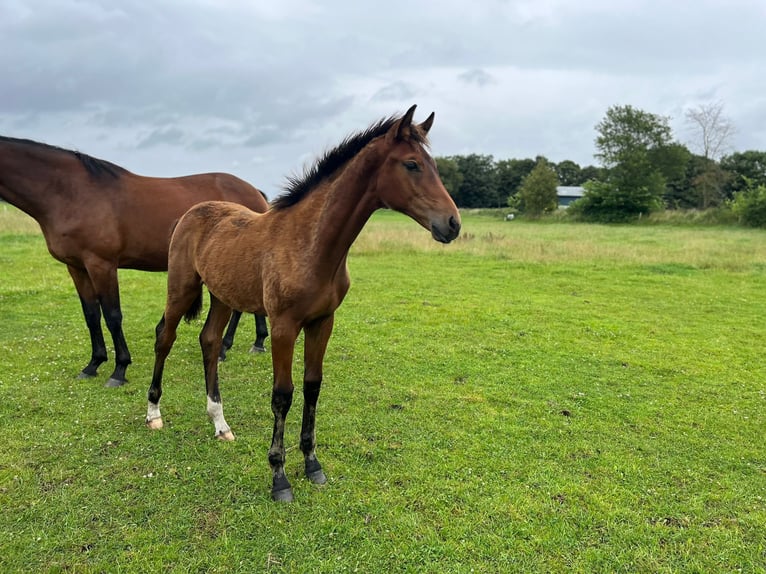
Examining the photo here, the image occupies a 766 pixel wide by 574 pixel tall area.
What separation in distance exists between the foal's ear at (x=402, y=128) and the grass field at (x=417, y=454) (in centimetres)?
241

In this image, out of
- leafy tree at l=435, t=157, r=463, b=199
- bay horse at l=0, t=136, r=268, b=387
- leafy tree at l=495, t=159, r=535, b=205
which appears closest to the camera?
bay horse at l=0, t=136, r=268, b=387

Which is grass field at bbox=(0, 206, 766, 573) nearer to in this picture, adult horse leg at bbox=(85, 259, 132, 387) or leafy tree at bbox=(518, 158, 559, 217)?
adult horse leg at bbox=(85, 259, 132, 387)

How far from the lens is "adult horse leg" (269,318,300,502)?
3168 millimetres

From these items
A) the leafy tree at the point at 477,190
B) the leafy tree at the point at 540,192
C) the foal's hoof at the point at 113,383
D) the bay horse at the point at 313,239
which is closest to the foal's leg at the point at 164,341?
the bay horse at the point at 313,239

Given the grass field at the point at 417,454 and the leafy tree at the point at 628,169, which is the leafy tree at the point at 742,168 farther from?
the grass field at the point at 417,454

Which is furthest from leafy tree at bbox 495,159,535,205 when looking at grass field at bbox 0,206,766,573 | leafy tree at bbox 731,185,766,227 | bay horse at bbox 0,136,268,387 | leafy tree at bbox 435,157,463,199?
bay horse at bbox 0,136,268,387

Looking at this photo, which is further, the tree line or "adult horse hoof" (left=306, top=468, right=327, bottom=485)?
the tree line

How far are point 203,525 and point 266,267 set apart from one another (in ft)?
5.55

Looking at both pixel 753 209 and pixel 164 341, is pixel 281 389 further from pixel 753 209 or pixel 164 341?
pixel 753 209

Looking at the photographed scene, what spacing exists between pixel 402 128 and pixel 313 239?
92 cm

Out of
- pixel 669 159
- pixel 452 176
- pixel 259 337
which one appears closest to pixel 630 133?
pixel 669 159

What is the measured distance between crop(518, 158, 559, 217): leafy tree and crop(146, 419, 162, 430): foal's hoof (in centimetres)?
4698

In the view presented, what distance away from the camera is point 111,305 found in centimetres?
524

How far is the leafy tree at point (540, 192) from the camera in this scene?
46594mm
